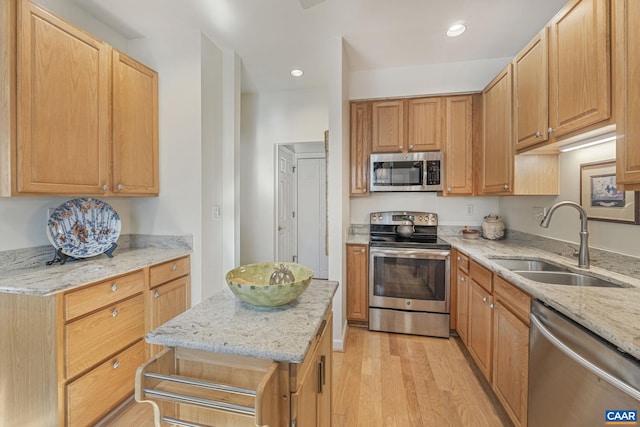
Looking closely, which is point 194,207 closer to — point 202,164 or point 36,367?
point 202,164

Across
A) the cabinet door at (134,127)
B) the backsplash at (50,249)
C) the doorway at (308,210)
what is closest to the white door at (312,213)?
the doorway at (308,210)

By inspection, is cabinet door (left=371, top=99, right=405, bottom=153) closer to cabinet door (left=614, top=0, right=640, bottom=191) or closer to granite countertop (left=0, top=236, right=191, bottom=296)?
cabinet door (left=614, top=0, right=640, bottom=191)

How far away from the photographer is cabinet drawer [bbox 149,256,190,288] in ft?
6.33

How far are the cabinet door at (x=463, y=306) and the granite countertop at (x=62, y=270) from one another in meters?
2.41

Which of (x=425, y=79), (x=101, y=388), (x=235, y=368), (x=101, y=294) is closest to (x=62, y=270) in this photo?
(x=101, y=294)

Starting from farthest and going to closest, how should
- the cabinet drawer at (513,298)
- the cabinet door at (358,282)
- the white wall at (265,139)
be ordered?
1. the white wall at (265,139)
2. the cabinet door at (358,282)
3. the cabinet drawer at (513,298)

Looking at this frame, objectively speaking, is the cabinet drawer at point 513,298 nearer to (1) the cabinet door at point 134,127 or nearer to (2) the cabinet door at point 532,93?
(2) the cabinet door at point 532,93

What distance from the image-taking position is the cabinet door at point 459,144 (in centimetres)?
278

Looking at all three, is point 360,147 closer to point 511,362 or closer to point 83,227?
point 511,362

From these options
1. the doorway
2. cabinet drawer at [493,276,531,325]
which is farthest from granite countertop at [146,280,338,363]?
the doorway

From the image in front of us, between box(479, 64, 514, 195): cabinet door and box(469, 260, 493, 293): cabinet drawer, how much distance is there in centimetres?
68

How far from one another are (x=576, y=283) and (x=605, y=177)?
2.25 ft

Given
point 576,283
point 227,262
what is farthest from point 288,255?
point 576,283

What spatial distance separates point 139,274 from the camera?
5.95ft
